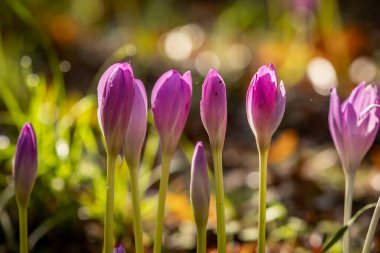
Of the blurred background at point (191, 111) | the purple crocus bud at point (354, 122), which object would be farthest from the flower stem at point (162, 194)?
the blurred background at point (191, 111)

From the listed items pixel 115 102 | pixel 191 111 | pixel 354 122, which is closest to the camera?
pixel 115 102

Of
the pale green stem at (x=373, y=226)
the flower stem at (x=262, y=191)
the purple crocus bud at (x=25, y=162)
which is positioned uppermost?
the purple crocus bud at (x=25, y=162)

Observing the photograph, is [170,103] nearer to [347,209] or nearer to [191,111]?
[347,209]

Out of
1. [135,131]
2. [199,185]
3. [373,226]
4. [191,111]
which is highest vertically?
[191,111]

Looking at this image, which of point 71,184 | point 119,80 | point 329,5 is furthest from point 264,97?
point 329,5

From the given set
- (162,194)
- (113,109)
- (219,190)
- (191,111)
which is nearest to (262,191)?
(219,190)

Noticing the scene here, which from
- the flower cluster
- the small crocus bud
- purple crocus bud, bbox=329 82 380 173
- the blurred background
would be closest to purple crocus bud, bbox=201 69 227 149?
the flower cluster

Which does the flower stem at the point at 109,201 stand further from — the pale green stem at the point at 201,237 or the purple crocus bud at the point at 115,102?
the pale green stem at the point at 201,237
